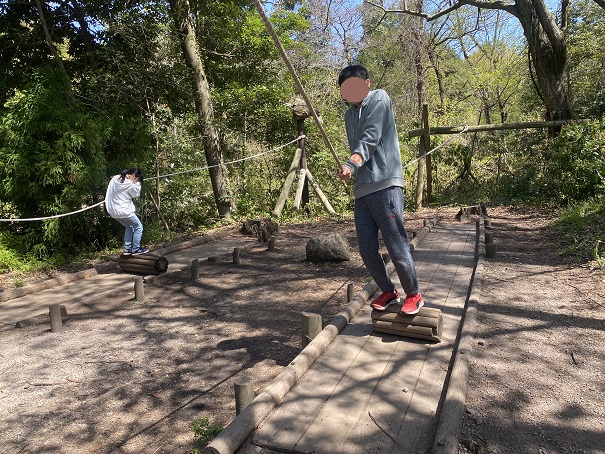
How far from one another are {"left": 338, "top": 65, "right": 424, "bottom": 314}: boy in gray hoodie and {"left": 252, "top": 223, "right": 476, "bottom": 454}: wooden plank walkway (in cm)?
37

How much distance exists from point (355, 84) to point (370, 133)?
371 mm

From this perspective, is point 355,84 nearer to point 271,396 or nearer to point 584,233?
point 271,396

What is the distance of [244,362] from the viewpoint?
367cm

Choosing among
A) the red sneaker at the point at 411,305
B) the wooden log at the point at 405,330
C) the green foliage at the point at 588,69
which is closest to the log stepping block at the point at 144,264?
the wooden log at the point at 405,330

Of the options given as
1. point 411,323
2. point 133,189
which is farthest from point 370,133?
point 133,189

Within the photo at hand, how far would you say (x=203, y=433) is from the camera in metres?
2.52

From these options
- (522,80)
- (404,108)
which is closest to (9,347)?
(522,80)

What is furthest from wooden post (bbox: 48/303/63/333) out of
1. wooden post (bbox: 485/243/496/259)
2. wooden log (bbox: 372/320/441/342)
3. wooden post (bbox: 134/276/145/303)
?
wooden post (bbox: 485/243/496/259)

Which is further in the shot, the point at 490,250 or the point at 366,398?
the point at 490,250

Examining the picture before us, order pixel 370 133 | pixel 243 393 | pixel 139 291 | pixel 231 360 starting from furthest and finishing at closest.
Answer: pixel 139 291 < pixel 231 360 < pixel 370 133 < pixel 243 393

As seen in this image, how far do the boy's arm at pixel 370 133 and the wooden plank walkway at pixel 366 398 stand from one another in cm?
127

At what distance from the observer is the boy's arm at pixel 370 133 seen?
2.90 metres

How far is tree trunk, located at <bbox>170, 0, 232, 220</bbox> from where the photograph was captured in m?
10.2

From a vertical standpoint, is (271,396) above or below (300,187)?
below
